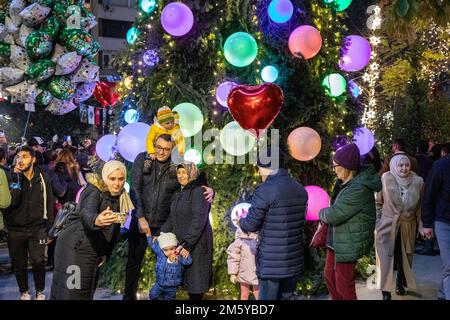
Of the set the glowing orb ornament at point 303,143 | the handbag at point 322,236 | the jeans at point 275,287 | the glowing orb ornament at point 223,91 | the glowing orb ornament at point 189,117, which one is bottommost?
the jeans at point 275,287

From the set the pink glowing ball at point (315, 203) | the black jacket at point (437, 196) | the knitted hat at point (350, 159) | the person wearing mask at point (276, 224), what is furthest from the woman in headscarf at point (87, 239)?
the black jacket at point (437, 196)

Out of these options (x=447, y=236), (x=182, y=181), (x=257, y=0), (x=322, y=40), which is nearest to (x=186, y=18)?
(x=257, y=0)

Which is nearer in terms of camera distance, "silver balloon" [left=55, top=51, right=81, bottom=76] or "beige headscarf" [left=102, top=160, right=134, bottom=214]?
"beige headscarf" [left=102, top=160, right=134, bottom=214]

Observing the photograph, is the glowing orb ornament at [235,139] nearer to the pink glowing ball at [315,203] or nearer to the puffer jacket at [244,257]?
the pink glowing ball at [315,203]

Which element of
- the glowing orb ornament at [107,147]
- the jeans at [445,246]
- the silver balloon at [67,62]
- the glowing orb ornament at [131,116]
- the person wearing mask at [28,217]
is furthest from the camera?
the silver balloon at [67,62]

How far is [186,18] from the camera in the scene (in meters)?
7.10

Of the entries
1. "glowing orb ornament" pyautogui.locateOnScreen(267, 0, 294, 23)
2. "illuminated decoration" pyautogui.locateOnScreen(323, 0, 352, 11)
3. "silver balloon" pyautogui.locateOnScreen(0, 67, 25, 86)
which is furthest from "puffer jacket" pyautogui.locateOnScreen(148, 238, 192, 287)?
"silver balloon" pyautogui.locateOnScreen(0, 67, 25, 86)

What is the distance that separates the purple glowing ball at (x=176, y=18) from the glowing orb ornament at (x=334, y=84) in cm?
199

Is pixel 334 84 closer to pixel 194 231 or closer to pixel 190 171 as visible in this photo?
pixel 190 171

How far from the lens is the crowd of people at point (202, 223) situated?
4.90m

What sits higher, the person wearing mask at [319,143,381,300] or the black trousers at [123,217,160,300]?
the person wearing mask at [319,143,381,300]

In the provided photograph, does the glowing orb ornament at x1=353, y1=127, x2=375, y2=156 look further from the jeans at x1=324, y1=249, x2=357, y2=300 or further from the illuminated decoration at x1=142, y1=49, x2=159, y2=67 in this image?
the illuminated decoration at x1=142, y1=49, x2=159, y2=67

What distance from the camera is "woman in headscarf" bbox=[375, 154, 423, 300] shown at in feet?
22.4

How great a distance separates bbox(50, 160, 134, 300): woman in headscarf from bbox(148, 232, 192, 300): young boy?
616 mm
